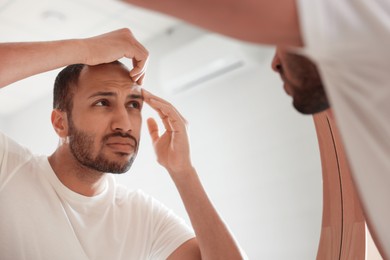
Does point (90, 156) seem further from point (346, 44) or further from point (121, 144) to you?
point (346, 44)

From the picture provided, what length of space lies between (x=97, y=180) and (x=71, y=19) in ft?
7.28

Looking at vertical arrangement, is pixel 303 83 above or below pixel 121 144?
below

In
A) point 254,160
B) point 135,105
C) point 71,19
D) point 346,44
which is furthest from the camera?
point 71,19

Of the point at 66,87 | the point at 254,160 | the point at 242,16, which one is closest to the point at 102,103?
the point at 66,87

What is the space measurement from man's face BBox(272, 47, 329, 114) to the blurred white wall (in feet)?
6.58

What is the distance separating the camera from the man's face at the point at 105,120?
1490mm

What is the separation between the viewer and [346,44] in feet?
1.87

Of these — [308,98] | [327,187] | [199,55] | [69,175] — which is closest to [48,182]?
[69,175]

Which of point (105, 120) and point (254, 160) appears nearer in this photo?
point (105, 120)

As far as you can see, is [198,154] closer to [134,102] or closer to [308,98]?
[134,102]

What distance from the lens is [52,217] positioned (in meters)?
1.37

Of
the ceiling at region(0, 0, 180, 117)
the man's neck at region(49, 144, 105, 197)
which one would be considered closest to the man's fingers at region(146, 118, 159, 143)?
the man's neck at region(49, 144, 105, 197)

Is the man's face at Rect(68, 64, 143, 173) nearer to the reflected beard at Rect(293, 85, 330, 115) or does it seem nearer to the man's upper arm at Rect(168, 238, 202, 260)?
the man's upper arm at Rect(168, 238, 202, 260)

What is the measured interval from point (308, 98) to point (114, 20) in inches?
116
